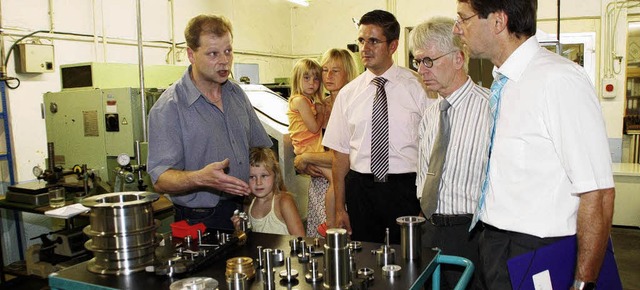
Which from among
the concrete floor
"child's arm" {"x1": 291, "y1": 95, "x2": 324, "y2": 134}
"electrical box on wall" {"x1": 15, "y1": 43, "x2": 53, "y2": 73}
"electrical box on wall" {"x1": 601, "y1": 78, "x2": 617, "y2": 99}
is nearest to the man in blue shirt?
"child's arm" {"x1": 291, "y1": 95, "x2": 324, "y2": 134}

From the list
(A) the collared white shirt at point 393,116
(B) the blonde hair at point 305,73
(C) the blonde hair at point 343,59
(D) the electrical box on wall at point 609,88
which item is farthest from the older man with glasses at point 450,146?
(D) the electrical box on wall at point 609,88

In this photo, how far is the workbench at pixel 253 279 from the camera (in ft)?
3.63

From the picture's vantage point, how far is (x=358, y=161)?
2.15 metres

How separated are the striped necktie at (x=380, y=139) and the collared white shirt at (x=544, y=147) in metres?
0.79

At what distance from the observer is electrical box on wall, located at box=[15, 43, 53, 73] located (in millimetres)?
3525

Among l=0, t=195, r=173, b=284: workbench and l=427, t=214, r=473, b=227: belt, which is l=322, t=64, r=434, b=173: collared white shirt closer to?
l=427, t=214, r=473, b=227: belt

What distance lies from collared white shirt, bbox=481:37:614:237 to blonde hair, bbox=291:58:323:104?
1.76 metres

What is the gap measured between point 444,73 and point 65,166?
2.59m

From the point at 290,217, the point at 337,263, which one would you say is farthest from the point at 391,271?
the point at 290,217

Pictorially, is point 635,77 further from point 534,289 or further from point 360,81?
point 534,289

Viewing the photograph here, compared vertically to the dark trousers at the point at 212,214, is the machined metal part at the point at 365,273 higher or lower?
higher

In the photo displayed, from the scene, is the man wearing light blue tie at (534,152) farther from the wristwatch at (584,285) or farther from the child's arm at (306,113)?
the child's arm at (306,113)

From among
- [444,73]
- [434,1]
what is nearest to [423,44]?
[444,73]

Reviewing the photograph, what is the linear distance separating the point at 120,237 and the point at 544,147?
3.53 ft
